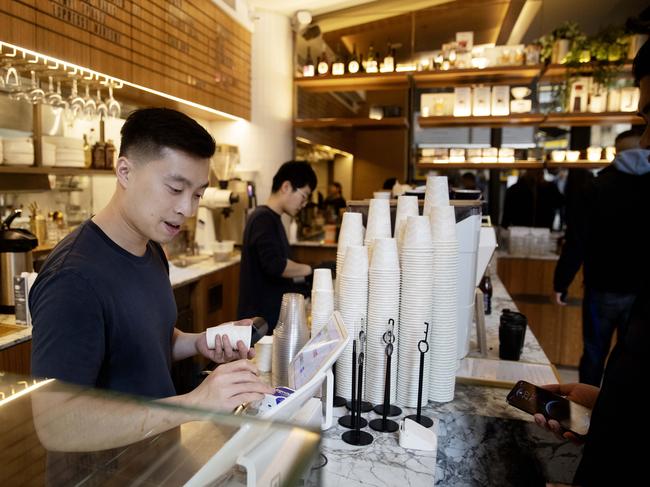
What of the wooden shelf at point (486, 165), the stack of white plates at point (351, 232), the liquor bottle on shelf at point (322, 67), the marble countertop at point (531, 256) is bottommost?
the marble countertop at point (531, 256)

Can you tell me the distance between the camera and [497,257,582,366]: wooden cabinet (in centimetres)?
485

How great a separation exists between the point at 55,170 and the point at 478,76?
4.38 metres

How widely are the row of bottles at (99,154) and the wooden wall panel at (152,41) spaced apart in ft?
1.81

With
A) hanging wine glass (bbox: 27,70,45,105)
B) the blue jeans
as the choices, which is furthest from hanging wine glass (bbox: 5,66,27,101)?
the blue jeans

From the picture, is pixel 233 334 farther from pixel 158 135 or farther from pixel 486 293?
pixel 486 293

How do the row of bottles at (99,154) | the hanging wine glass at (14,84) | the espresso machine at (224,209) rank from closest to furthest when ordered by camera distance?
the hanging wine glass at (14,84) < the row of bottles at (99,154) < the espresso machine at (224,209)

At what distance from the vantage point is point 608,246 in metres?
3.31

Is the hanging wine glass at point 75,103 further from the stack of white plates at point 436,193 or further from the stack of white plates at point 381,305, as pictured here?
the stack of white plates at point 381,305

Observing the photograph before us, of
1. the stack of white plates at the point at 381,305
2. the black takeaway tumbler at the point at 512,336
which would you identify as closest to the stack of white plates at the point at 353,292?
the stack of white plates at the point at 381,305

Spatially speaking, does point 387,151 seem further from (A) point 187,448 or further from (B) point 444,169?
(A) point 187,448

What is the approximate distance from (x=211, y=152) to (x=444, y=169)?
17.1 ft

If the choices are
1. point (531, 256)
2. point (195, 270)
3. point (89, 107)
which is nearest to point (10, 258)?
point (89, 107)

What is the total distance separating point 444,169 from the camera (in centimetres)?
632

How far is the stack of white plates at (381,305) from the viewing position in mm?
1490
